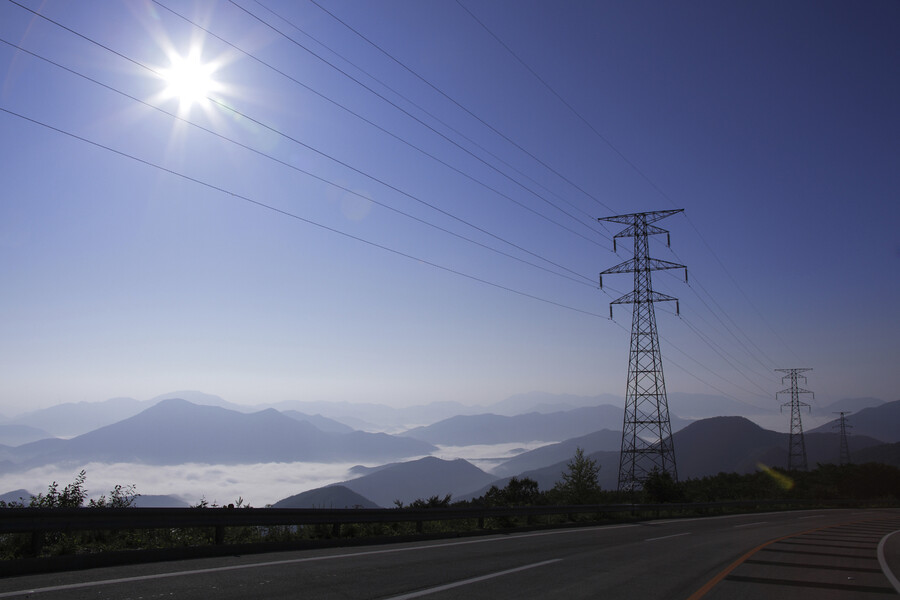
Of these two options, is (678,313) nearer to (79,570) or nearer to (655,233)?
(655,233)

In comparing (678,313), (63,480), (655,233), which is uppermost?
(655,233)

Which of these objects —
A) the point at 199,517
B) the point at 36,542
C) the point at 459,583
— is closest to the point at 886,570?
the point at 459,583

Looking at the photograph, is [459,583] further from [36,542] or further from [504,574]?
[36,542]

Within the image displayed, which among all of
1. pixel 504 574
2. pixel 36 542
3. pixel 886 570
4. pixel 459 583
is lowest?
pixel 886 570

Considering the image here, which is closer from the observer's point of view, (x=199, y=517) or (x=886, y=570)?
(x=199, y=517)

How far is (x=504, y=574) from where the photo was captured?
30.0 feet

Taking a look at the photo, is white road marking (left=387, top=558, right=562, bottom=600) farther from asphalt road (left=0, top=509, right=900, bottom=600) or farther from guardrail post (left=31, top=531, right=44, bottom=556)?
guardrail post (left=31, top=531, right=44, bottom=556)

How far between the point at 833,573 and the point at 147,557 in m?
13.1

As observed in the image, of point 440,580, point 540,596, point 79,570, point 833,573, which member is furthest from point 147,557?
point 833,573

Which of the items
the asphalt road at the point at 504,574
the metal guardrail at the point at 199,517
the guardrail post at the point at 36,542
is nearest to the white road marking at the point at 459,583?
the asphalt road at the point at 504,574

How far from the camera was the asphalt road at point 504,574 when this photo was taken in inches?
280

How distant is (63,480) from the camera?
12664mm

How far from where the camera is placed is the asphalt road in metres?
7.11

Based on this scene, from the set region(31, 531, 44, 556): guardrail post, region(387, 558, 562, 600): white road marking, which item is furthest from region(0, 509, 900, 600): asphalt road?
region(31, 531, 44, 556): guardrail post
